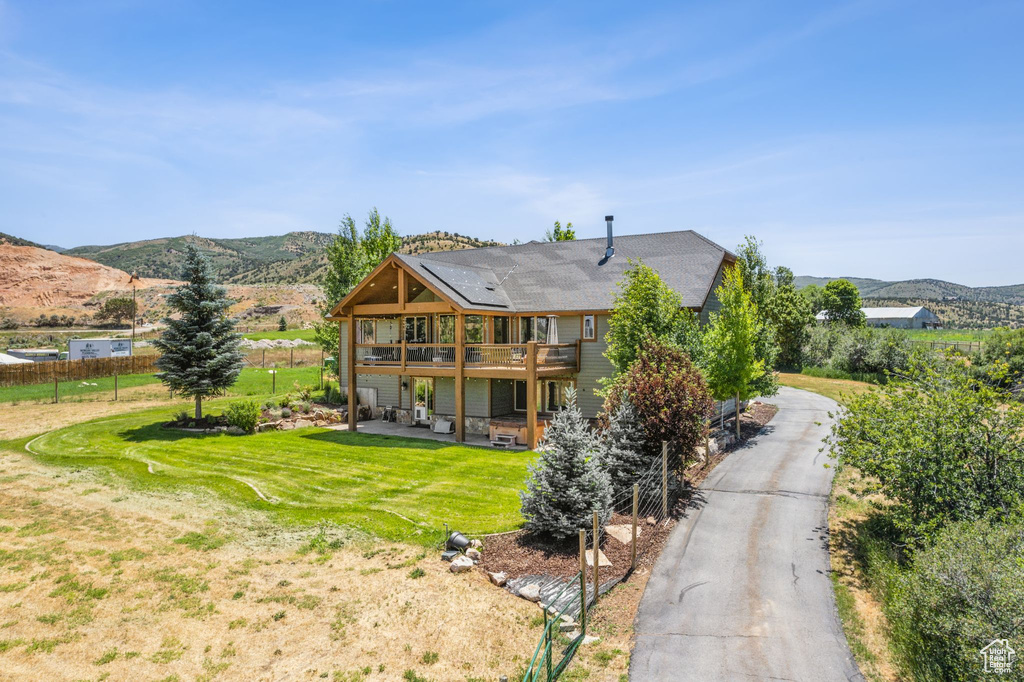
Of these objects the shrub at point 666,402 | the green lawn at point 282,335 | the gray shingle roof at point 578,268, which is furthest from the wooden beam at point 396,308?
the green lawn at point 282,335

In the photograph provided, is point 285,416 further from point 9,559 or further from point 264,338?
point 264,338

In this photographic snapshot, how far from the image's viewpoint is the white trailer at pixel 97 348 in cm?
4534

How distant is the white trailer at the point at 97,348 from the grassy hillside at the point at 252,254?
2101 inches

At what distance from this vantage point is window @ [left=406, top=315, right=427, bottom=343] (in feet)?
92.1

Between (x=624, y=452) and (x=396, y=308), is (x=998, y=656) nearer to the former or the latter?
(x=624, y=452)

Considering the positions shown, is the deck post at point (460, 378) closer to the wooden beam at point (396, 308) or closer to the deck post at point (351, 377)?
the wooden beam at point (396, 308)

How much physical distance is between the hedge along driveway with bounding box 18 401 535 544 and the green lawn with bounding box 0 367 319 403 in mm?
9255

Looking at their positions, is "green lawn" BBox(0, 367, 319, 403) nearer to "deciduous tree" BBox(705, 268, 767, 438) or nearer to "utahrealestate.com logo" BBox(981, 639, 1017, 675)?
"deciduous tree" BBox(705, 268, 767, 438)

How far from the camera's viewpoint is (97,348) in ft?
153

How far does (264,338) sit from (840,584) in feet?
226

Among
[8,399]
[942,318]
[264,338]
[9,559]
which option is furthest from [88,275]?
[942,318]

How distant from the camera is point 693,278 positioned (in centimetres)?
2498

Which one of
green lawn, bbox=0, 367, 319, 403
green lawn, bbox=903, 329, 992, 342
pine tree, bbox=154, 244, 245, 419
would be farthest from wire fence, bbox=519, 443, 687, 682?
green lawn, bbox=903, 329, 992, 342

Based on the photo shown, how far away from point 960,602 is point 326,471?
17168 mm
